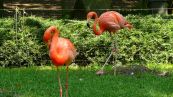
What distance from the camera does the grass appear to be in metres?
8.40

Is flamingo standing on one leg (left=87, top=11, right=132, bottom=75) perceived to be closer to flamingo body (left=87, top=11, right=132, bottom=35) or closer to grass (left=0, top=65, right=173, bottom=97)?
flamingo body (left=87, top=11, right=132, bottom=35)

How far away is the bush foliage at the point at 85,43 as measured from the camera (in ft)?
37.3

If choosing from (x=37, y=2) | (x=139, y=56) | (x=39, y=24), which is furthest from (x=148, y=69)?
(x=37, y=2)

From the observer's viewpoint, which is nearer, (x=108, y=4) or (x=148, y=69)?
(x=148, y=69)

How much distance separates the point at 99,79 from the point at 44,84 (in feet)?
3.80

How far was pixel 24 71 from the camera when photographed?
1074 cm

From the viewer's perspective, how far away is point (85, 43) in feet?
38.0

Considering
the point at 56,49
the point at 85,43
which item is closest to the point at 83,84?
the point at 85,43

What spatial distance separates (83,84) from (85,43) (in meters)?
2.50

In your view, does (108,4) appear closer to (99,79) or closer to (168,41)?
(168,41)

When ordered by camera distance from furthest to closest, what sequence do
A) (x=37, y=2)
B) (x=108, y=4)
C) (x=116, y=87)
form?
(x=37, y=2) → (x=108, y=4) → (x=116, y=87)

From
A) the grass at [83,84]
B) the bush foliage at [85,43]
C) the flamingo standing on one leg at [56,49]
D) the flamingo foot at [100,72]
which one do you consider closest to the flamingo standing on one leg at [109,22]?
the flamingo foot at [100,72]

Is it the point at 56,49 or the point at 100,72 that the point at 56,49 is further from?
the point at 100,72

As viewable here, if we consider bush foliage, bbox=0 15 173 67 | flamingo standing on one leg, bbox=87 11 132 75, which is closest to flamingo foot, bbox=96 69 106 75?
flamingo standing on one leg, bbox=87 11 132 75
